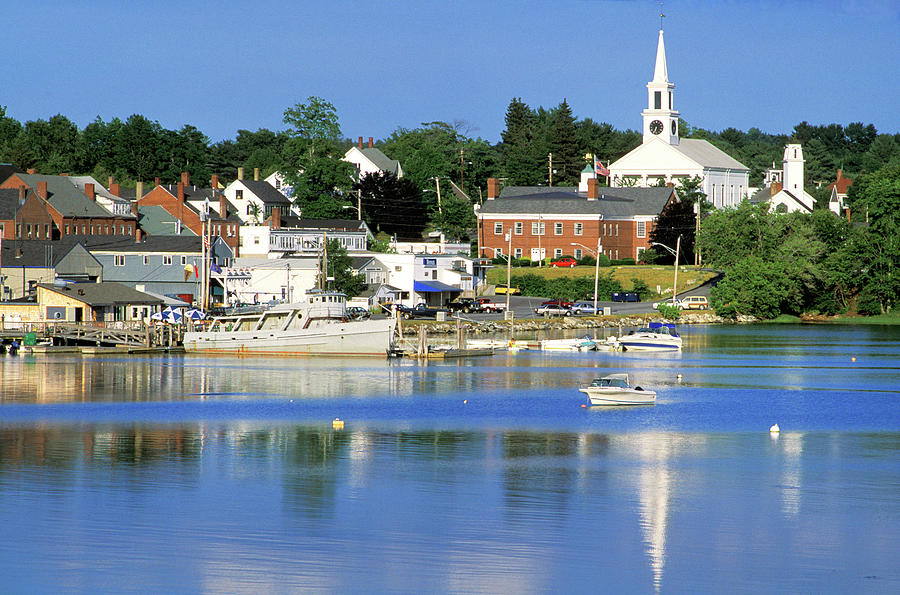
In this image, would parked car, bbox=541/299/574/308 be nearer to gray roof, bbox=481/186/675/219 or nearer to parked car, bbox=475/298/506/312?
parked car, bbox=475/298/506/312

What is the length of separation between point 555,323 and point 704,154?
2941 inches

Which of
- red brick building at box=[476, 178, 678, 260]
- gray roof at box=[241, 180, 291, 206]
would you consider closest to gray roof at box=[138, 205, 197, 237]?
gray roof at box=[241, 180, 291, 206]

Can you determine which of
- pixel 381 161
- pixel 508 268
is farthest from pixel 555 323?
pixel 381 161

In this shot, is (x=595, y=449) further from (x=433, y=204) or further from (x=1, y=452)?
(x=433, y=204)

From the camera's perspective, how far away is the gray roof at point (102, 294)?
85.3m

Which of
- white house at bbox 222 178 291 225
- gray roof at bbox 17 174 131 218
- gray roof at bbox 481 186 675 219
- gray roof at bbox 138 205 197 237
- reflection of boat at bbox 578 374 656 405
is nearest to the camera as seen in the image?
reflection of boat at bbox 578 374 656 405

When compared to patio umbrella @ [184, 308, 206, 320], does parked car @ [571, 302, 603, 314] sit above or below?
above

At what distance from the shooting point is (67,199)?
124 m

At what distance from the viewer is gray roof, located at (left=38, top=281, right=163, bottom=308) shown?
85312mm

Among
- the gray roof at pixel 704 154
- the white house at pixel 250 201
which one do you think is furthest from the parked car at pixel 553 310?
the gray roof at pixel 704 154

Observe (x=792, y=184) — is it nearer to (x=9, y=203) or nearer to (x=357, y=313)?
(x=357, y=313)

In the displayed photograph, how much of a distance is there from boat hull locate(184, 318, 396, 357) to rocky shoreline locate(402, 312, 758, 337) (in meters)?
12.3

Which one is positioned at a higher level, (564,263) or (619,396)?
(564,263)

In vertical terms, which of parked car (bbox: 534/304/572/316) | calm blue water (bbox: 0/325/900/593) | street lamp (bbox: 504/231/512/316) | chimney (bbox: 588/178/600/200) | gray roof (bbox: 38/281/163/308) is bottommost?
calm blue water (bbox: 0/325/900/593)
